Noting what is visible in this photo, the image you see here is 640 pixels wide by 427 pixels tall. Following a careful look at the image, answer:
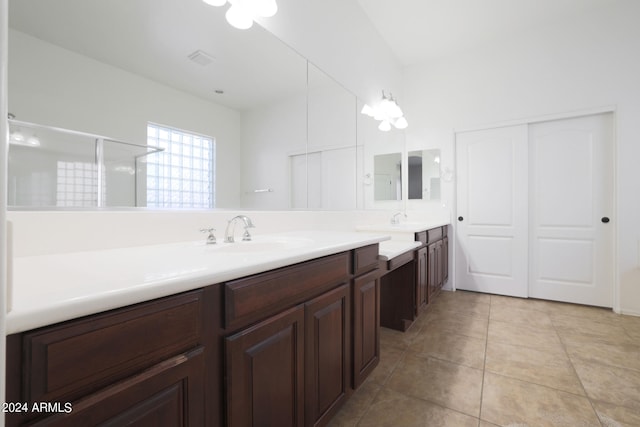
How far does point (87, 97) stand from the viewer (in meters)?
0.97

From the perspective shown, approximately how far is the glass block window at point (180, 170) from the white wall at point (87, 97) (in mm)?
49

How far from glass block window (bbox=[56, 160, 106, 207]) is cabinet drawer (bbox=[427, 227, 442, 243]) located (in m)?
2.52

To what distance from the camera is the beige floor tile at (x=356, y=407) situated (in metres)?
1.36

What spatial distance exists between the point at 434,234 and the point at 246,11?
2.49m

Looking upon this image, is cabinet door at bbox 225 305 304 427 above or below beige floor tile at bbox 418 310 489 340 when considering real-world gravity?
above

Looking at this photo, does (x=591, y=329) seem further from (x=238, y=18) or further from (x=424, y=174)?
(x=238, y=18)

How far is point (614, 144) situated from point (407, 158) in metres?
2.00

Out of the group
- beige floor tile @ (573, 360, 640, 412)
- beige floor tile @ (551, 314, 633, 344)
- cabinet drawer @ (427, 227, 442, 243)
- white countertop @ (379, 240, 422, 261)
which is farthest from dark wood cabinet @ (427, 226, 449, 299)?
beige floor tile @ (573, 360, 640, 412)

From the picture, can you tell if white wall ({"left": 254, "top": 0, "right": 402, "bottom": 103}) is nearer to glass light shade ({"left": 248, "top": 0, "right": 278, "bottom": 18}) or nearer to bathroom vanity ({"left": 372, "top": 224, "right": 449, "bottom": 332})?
glass light shade ({"left": 248, "top": 0, "right": 278, "bottom": 18})

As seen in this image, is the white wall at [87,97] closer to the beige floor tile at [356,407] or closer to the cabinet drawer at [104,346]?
the cabinet drawer at [104,346]

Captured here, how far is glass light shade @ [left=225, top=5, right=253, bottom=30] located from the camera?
1.42m

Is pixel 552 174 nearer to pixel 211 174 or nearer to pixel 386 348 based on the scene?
pixel 386 348

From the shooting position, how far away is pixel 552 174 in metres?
3.06

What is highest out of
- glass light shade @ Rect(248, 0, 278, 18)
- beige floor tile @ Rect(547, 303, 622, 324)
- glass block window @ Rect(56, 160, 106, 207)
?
glass light shade @ Rect(248, 0, 278, 18)
